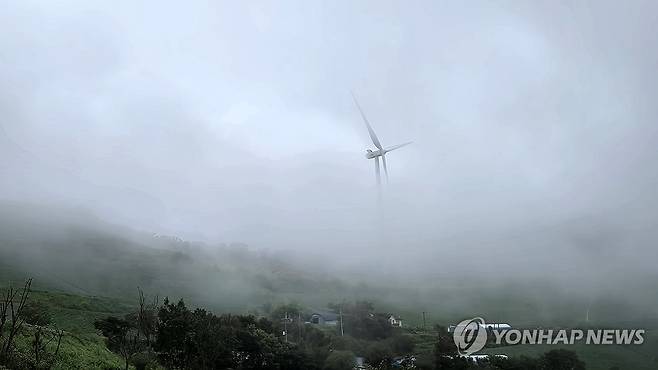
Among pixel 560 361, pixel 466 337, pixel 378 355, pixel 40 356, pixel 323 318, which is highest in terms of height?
pixel 323 318

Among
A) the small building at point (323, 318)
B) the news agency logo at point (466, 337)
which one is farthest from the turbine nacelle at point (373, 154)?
the small building at point (323, 318)

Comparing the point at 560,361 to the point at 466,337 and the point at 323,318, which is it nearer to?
the point at 466,337

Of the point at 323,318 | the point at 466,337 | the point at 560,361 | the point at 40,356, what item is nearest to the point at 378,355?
the point at 466,337

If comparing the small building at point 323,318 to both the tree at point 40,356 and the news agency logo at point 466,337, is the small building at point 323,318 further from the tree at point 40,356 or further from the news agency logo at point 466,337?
the tree at point 40,356

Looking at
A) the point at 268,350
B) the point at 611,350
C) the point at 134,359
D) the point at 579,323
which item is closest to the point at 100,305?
the point at 268,350

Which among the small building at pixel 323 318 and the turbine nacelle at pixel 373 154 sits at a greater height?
the turbine nacelle at pixel 373 154

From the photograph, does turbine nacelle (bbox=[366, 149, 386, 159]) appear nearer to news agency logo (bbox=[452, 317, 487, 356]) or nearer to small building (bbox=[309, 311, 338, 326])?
news agency logo (bbox=[452, 317, 487, 356])

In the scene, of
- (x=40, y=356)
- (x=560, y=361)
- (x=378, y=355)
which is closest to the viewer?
(x=40, y=356)

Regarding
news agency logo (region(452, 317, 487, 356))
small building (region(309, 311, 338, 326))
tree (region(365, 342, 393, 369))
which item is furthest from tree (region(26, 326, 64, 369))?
small building (region(309, 311, 338, 326))
